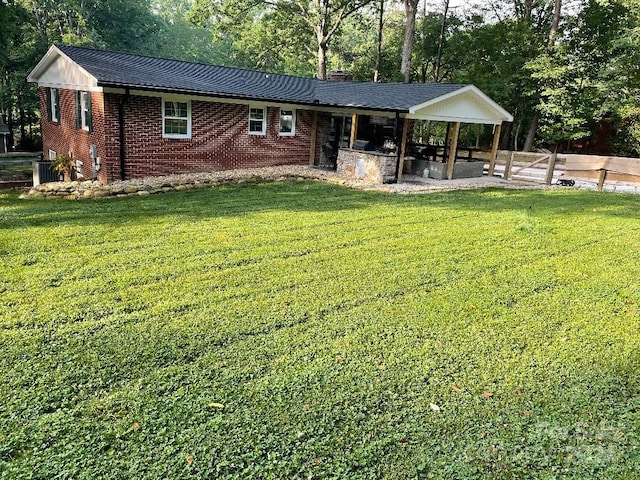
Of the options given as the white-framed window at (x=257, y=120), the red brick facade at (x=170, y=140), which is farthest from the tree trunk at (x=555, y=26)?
the white-framed window at (x=257, y=120)

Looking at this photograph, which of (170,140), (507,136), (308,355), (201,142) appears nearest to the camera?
(308,355)

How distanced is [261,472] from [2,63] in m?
25.6

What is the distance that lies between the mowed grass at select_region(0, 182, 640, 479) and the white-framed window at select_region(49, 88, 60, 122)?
9631mm

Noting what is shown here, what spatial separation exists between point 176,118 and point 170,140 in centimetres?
60

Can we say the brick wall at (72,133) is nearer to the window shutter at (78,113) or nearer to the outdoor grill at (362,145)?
the window shutter at (78,113)

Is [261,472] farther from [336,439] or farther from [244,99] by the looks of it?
[244,99]

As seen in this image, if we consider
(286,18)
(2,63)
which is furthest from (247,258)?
(286,18)

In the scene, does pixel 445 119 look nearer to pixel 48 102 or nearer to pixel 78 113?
pixel 78 113

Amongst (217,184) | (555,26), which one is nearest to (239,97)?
(217,184)

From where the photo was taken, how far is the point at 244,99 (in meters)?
13.2

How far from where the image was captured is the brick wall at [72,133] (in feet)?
38.3

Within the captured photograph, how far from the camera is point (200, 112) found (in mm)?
12898

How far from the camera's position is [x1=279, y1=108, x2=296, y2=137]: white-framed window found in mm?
15047

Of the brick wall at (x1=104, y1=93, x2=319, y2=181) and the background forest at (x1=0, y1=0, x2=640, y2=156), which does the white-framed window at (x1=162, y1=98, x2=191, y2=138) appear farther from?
the background forest at (x1=0, y1=0, x2=640, y2=156)
